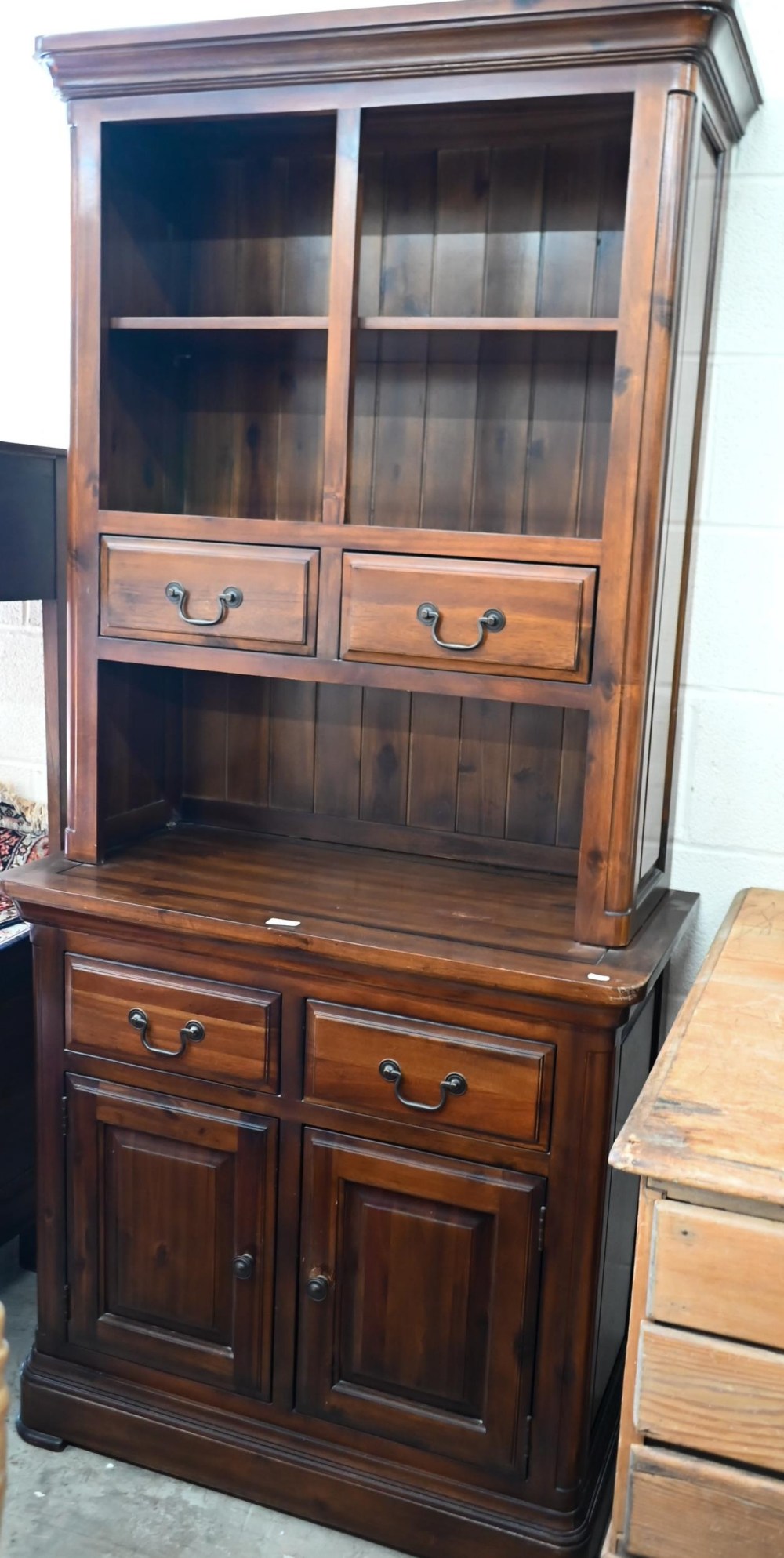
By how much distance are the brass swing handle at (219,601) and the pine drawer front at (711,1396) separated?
45.9 inches

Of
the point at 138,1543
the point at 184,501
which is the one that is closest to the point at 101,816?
the point at 184,501

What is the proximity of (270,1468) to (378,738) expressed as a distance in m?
1.20

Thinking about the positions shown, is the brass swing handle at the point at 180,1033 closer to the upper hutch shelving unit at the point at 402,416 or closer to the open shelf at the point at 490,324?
the upper hutch shelving unit at the point at 402,416

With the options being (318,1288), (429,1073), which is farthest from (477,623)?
(318,1288)

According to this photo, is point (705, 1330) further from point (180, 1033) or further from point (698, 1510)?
point (180, 1033)

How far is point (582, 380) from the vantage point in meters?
2.05

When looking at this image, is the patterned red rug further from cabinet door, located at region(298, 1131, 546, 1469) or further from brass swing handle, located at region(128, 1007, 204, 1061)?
cabinet door, located at region(298, 1131, 546, 1469)

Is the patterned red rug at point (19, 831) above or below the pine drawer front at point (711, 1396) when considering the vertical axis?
above

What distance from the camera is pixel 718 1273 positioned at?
128 cm

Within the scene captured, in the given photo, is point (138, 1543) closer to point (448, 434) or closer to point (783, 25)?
point (448, 434)

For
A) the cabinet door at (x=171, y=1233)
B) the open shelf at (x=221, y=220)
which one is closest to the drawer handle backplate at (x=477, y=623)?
the open shelf at (x=221, y=220)

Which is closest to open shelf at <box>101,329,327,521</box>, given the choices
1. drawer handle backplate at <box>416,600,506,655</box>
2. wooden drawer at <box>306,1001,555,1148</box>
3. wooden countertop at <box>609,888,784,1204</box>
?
drawer handle backplate at <box>416,600,506,655</box>

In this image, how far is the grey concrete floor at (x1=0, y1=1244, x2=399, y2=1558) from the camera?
193 cm

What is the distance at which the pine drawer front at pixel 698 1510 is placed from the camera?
1.31m
